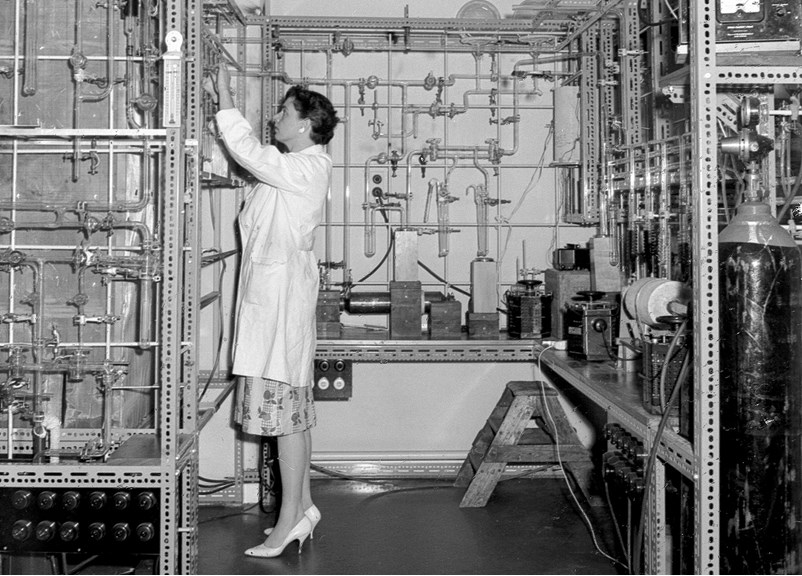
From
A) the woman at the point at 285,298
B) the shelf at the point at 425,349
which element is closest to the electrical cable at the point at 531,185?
the shelf at the point at 425,349

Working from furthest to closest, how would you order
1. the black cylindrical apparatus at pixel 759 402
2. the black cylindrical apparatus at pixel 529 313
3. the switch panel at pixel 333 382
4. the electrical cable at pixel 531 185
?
the electrical cable at pixel 531 185 < the switch panel at pixel 333 382 < the black cylindrical apparatus at pixel 529 313 < the black cylindrical apparatus at pixel 759 402

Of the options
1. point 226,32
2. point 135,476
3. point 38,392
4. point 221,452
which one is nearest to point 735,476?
point 135,476

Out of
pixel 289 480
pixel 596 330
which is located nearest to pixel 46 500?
pixel 289 480

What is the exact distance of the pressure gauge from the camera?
1.90 meters

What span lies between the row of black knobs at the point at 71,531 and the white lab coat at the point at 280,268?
0.80 meters

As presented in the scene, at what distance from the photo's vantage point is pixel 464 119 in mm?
4379

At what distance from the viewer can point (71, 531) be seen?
2.29m

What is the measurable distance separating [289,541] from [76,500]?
1049 millimetres

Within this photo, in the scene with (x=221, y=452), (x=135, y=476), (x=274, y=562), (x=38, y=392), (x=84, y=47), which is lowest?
(x=274, y=562)

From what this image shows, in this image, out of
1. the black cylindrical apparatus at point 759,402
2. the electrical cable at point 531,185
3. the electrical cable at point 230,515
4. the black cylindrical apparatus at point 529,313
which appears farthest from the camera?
the electrical cable at point 531,185

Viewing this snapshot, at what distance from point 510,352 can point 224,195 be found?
1.67 m

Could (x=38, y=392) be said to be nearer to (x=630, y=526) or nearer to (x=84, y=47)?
(x=84, y=47)

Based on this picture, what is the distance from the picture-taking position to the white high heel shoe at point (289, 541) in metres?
3.10

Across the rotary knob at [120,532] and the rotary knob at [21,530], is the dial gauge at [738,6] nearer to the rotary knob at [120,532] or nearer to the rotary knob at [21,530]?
the rotary knob at [120,532]
